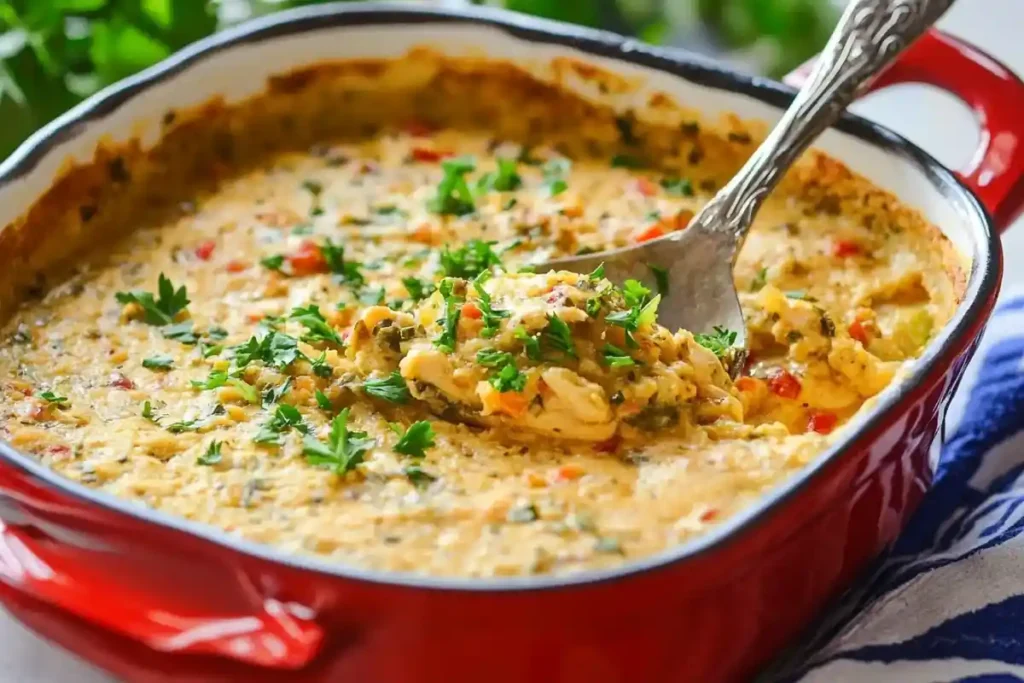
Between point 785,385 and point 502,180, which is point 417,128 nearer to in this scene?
point 502,180

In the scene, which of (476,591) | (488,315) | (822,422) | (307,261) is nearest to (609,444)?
(488,315)

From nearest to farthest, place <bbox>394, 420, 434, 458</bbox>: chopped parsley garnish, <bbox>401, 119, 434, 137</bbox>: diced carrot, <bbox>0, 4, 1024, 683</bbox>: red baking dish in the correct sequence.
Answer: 1. <bbox>0, 4, 1024, 683</bbox>: red baking dish
2. <bbox>394, 420, 434, 458</bbox>: chopped parsley garnish
3. <bbox>401, 119, 434, 137</bbox>: diced carrot

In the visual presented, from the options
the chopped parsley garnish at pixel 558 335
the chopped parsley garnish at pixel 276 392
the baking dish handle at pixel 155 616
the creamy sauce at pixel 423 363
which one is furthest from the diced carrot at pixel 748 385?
the baking dish handle at pixel 155 616

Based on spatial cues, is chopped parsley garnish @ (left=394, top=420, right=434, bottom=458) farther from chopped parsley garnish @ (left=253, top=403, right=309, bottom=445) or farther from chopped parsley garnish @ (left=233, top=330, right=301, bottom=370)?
chopped parsley garnish @ (left=233, top=330, right=301, bottom=370)

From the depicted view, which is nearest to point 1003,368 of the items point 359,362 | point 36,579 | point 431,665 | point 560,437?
point 560,437

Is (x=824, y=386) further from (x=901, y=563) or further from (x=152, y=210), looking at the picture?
(x=152, y=210)

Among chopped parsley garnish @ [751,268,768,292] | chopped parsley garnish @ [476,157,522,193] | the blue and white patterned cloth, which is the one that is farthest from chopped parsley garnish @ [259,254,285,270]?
the blue and white patterned cloth

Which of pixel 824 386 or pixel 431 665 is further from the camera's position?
pixel 824 386

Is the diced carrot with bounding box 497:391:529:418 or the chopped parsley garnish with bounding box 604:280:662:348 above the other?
the chopped parsley garnish with bounding box 604:280:662:348
